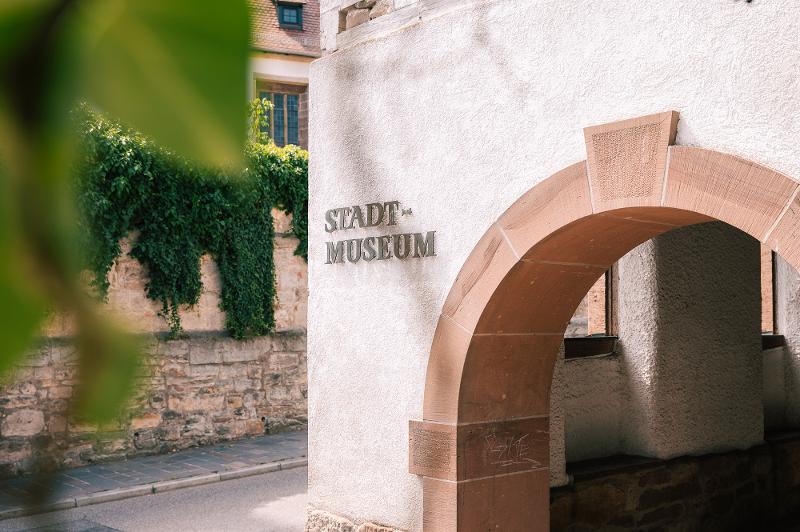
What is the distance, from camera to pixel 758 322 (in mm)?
6848

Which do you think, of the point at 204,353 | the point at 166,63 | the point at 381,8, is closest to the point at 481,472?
the point at 381,8

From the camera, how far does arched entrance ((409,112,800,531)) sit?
12.0ft

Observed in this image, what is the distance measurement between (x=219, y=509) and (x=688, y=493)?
13.7ft

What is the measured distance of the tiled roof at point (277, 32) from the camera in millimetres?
245

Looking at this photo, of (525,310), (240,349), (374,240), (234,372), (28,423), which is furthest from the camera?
(240,349)

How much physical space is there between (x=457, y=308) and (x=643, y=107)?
124cm

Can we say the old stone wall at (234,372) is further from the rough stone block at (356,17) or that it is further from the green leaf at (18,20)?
the green leaf at (18,20)

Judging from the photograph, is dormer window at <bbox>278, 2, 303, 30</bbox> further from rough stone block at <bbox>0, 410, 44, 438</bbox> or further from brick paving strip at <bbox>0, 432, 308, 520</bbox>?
brick paving strip at <bbox>0, 432, 308, 520</bbox>

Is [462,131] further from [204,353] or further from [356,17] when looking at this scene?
[204,353]

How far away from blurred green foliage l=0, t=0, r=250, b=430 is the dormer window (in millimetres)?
94

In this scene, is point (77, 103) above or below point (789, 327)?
above

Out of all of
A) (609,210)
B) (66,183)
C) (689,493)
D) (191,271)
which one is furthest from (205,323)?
(66,183)

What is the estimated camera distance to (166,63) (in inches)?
9.0

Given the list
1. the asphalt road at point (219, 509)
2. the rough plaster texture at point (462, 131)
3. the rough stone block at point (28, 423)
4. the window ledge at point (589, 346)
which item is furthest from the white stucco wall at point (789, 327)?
the rough stone block at point (28, 423)
